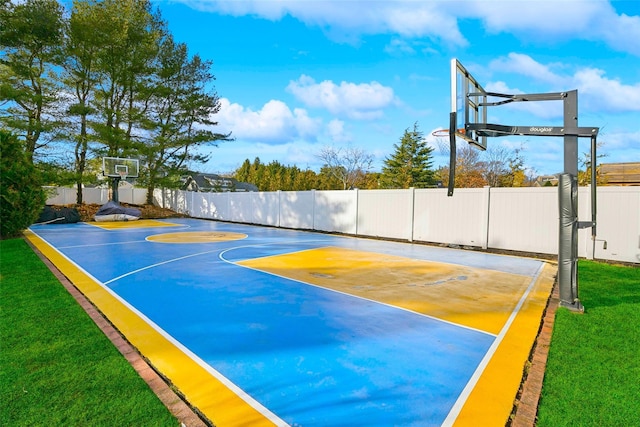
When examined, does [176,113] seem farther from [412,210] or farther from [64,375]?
[64,375]

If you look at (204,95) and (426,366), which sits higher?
(204,95)

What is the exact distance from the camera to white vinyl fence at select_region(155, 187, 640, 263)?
8000 millimetres

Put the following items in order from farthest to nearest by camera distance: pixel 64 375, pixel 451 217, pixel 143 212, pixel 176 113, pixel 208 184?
pixel 208 184
pixel 176 113
pixel 143 212
pixel 451 217
pixel 64 375

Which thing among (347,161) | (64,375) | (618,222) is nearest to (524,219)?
(618,222)

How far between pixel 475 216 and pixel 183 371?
30.0ft

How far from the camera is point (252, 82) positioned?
14547 millimetres

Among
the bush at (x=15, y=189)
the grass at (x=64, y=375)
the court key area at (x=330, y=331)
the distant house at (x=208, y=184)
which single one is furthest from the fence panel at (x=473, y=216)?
the distant house at (x=208, y=184)

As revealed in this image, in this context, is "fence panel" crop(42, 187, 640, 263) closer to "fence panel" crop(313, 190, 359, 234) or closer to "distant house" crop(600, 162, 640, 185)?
"fence panel" crop(313, 190, 359, 234)

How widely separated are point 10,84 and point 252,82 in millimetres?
13067

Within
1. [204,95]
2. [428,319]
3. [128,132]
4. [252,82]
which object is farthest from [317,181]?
[428,319]

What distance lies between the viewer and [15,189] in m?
10.7

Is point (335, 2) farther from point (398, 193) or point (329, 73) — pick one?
point (329, 73)

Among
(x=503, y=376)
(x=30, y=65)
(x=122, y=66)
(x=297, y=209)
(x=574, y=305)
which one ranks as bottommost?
(x=503, y=376)

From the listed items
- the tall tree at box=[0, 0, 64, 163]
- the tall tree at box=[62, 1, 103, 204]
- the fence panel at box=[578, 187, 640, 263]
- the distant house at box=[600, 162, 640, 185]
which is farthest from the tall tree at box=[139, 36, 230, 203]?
the fence panel at box=[578, 187, 640, 263]
